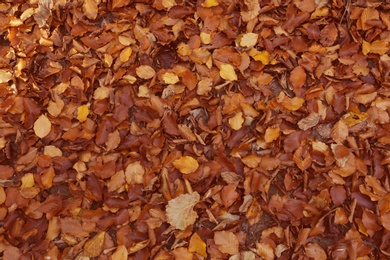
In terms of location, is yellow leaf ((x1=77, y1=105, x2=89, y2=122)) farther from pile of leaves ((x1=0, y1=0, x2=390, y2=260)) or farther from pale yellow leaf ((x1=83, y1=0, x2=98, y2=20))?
pale yellow leaf ((x1=83, y1=0, x2=98, y2=20))

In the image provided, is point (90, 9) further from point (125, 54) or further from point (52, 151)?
point (52, 151)

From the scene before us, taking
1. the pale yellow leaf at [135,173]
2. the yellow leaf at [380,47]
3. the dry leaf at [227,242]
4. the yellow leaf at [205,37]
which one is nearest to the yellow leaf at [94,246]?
the pale yellow leaf at [135,173]

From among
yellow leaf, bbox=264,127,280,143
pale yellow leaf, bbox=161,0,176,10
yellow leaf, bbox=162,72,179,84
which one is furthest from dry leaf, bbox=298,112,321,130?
pale yellow leaf, bbox=161,0,176,10

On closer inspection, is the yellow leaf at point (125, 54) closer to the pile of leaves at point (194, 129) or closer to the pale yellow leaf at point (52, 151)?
the pile of leaves at point (194, 129)

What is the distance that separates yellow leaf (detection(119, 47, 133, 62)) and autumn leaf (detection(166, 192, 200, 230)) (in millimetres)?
746

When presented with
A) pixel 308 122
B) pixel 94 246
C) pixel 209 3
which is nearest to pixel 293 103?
pixel 308 122

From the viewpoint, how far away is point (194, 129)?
1938 millimetres

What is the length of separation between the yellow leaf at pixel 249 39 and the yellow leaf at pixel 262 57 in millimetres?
58

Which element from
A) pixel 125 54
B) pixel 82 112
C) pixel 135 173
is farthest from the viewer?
pixel 125 54

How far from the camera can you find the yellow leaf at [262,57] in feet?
6.72

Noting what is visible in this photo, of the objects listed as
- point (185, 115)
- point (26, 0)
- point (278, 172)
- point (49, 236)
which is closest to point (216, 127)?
point (185, 115)

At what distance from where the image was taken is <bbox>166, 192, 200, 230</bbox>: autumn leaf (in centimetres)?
179

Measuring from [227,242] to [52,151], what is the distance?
0.89 meters

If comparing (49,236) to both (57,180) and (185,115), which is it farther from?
(185,115)
